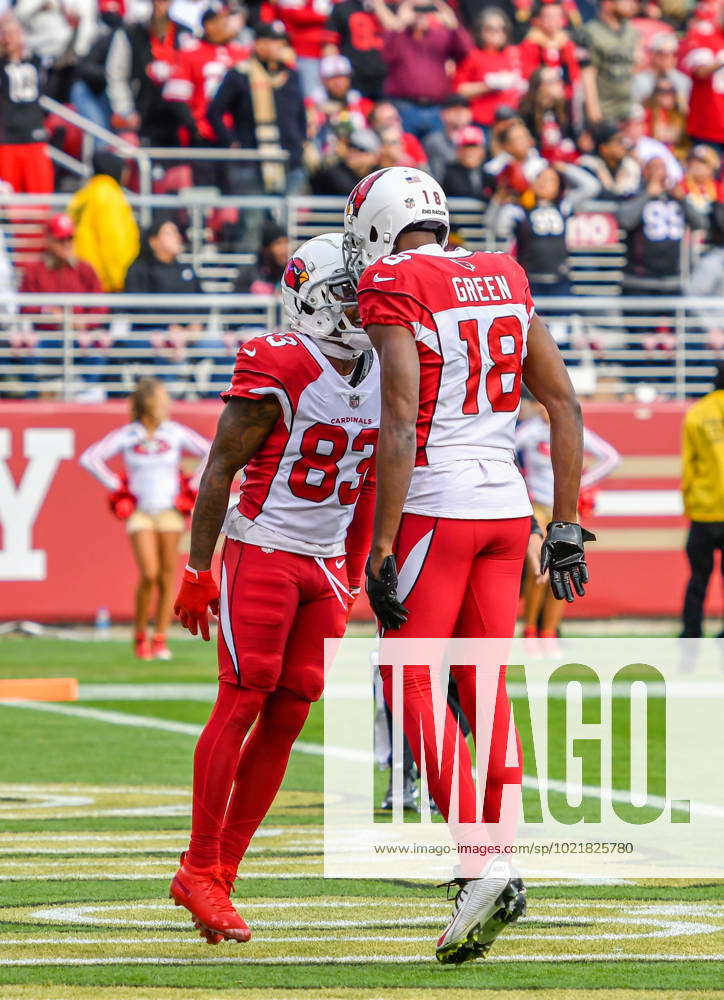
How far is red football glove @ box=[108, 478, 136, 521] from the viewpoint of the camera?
14.3 meters

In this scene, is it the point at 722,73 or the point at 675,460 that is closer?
the point at 675,460

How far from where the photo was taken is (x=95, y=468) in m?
14.4

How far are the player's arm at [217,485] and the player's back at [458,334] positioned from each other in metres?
0.53

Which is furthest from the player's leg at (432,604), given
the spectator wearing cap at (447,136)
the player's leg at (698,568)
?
the spectator wearing cap at (447,136)

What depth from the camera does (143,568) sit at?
14.3 meters

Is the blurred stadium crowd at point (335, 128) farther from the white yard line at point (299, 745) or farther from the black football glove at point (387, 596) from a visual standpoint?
the black football glove at point (387, 596)

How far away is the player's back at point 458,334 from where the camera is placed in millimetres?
5168

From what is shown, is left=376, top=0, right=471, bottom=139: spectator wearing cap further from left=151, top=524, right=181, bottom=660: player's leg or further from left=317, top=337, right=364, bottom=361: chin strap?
left=317, top=337, right=364, bottom=361: chin strap

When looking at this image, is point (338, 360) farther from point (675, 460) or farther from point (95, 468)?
point (675, 460)

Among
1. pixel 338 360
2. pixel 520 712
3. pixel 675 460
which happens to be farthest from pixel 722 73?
pixel 338 360

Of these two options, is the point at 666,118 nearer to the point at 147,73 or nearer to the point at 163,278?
the point at 147,73

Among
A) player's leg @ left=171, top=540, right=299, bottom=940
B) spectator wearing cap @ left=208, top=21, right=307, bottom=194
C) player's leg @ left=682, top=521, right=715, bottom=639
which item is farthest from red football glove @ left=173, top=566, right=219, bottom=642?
spectator wearing cap @ left=208, top=21, right=307, bottom=194

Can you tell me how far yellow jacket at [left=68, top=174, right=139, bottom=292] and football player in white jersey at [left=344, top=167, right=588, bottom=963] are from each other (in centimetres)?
1194

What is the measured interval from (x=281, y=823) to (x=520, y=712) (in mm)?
4035
